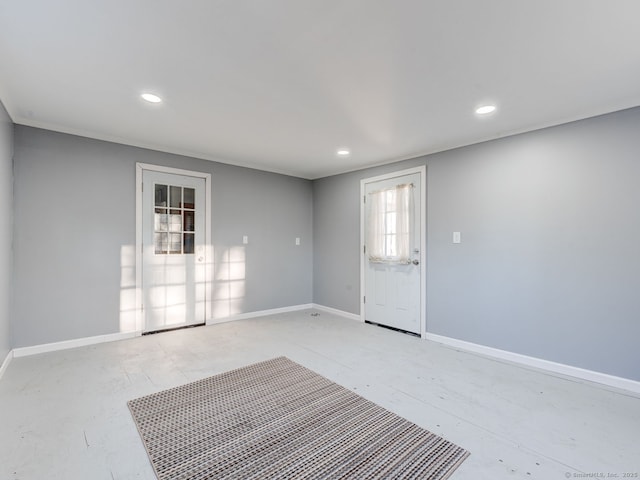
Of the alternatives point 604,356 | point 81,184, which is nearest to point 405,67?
point 604,356

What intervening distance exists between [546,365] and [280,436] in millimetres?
2634

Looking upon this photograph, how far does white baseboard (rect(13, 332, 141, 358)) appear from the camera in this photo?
321 cm

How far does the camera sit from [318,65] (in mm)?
2090

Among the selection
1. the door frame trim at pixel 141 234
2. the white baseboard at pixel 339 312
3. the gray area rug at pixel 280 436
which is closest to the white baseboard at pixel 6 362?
the door frame trim at pixel 141 234

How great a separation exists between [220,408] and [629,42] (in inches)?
138

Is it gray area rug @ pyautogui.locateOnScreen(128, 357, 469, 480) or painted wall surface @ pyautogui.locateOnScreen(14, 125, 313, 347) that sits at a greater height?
painted wall surface @ pyautogui.locateOnScreen(14, 125, 313, 347)

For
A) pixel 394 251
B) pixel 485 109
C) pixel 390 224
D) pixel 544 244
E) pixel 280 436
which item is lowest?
pixel 280 436

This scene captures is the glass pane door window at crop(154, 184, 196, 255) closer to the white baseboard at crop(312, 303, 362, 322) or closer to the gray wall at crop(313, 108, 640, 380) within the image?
the white baseboard at crop(312, 303, 362, 322)

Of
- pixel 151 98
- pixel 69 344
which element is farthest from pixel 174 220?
pixel 151 98

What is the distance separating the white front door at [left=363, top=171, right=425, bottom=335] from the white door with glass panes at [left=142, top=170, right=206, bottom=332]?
2443mm

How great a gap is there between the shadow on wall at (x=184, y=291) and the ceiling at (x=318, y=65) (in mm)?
1750

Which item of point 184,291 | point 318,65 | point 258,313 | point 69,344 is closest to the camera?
point 318,65

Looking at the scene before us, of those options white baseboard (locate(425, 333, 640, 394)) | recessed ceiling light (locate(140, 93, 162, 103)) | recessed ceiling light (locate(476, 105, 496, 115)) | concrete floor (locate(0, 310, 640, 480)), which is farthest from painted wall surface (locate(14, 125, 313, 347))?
recessed ceiling light (locate(476, 105, 496, 115))

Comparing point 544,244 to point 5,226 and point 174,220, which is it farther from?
point 5,226
